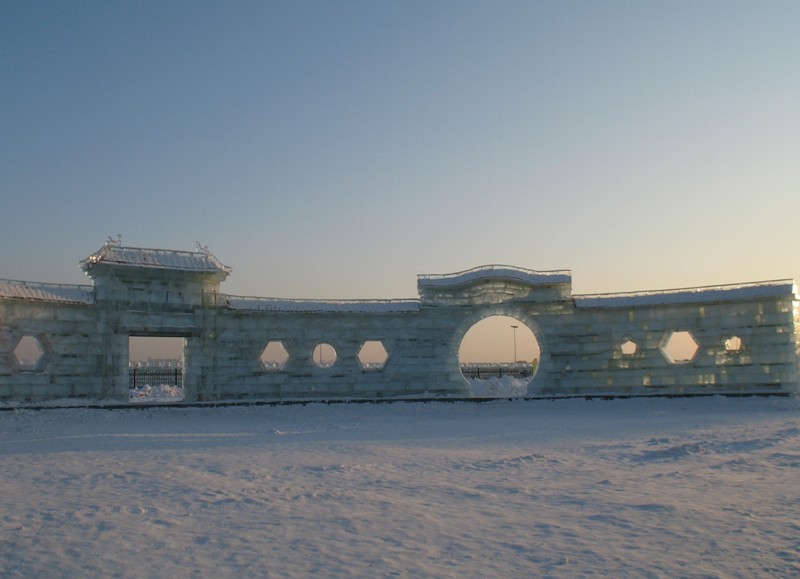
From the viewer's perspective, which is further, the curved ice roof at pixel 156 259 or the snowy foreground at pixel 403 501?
the curved ice roof at pixel 156 259

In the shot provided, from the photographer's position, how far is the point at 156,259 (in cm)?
2780

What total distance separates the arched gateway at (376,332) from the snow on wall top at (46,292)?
6cm

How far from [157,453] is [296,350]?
546 inches

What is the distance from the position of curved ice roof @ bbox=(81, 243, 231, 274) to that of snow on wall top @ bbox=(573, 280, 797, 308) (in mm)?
15320

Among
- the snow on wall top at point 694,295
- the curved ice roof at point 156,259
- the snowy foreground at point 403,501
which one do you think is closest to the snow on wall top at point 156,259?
the curved ice roof at point 156,259

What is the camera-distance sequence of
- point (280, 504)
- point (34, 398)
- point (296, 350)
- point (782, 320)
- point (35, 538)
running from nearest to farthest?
1. point (35, 538)
2. point (280, 504)
3. point (34, 398)
4. point (782, 320)
5. point (296, 350)

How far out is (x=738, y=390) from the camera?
1083 inches

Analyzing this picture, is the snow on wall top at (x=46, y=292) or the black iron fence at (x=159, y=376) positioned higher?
the snow on wall top at (x=46, y=292)

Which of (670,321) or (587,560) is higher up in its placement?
(670,321)

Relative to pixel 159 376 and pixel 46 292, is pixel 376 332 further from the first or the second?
pixel 159 376

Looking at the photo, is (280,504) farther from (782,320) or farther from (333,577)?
(782,320)

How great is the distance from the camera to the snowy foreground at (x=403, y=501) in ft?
25.5

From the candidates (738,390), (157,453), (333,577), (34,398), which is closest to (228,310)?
(34,398)

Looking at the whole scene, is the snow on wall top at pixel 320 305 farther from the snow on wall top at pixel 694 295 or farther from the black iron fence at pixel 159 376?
the black iron fence at pixel 159 376
